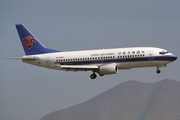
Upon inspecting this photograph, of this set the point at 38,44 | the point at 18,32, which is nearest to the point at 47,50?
the point at 38,44

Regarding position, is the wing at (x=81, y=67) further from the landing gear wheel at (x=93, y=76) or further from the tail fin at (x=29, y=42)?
the tail fin at (x=29, y=42)

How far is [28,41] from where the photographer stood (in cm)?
8262

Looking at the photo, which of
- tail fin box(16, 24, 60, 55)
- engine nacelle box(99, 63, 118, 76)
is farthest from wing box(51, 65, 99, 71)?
tail fin box(16, 24, 60, 55)

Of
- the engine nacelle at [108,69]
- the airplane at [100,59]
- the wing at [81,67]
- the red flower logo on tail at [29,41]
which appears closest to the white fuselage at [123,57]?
the airplane at [100,59]

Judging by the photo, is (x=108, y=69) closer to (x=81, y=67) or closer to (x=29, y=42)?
(x=81, y=67)

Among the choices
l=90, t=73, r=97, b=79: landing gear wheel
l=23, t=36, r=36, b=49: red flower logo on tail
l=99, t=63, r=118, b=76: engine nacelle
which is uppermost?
l=23, t=36, r=36, b=49: red flower logo on tail

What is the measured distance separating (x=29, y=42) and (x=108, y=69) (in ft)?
73.9

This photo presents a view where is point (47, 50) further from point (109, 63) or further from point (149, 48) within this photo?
point (149, 48)

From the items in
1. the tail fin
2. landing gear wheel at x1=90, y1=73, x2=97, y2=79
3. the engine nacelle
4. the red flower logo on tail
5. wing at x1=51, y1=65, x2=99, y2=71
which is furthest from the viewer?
the red flower logo on tail

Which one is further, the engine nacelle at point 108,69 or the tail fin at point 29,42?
the tail fin at point 29,42

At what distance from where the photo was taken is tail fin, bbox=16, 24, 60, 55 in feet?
268

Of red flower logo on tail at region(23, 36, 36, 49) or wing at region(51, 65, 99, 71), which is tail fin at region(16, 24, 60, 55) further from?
wing at region(51, 65, 99, 71)

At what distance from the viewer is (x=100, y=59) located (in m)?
71.7

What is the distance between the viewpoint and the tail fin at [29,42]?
81562 mm
